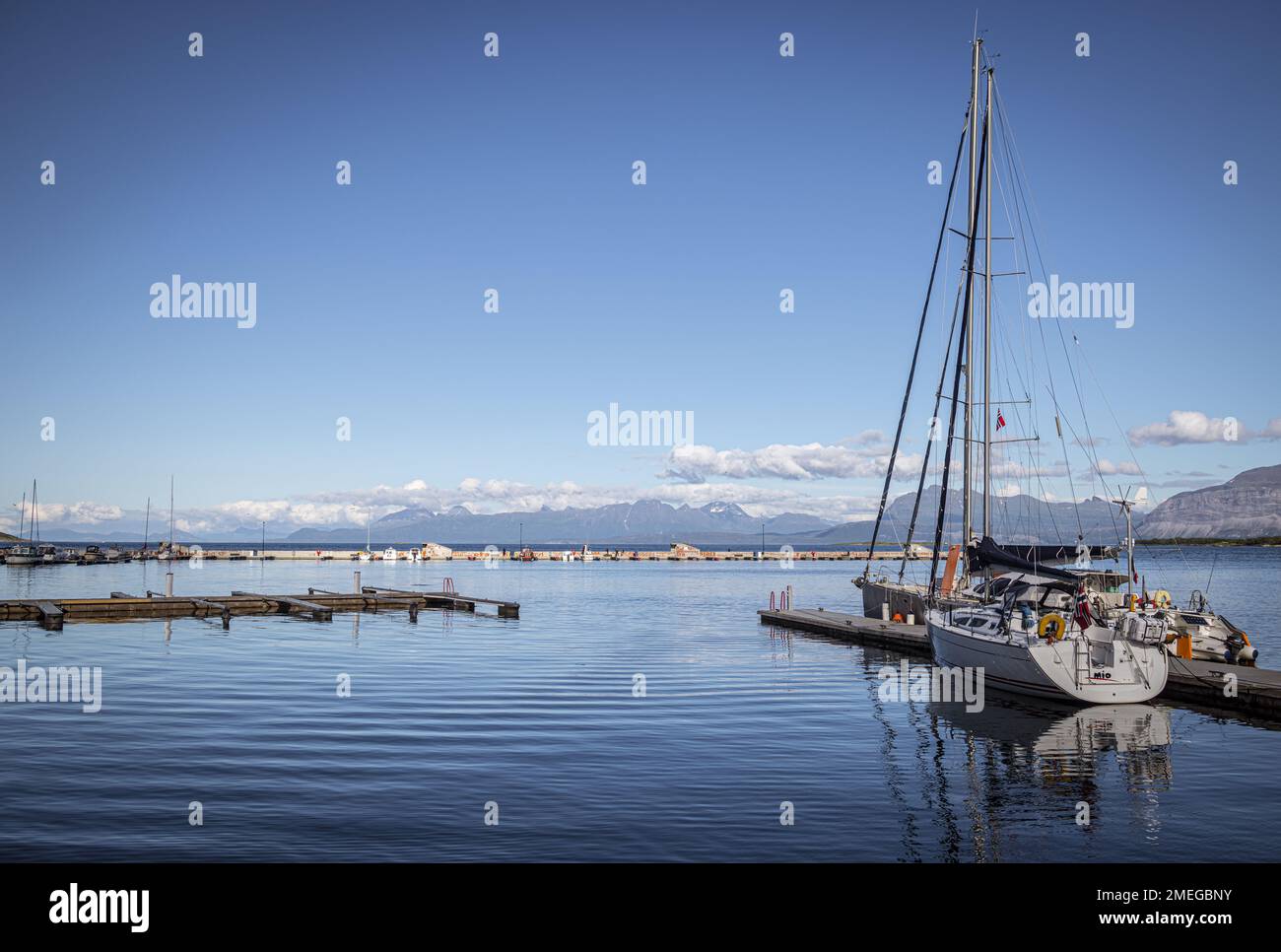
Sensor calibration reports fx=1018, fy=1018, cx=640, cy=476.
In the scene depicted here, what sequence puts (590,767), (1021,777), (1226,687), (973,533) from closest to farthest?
(590,767), (1021,777), (1226,687), (973,533)

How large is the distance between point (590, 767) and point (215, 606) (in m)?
46.6

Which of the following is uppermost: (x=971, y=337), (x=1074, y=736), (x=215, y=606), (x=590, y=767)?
(x=971, y=337)

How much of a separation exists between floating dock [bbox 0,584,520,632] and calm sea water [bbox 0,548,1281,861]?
546 inches

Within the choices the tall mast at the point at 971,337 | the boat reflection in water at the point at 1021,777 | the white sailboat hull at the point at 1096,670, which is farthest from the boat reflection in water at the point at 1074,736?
the tall mast at the point at 971,337

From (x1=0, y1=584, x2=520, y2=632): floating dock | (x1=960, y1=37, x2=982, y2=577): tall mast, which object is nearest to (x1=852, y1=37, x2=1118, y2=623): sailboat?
(x1=960, y1=37, x2=982, y2=577): tall mast

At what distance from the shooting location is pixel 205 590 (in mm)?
93062

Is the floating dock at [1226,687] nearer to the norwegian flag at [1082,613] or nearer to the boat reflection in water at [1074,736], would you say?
the boat reflection in water at [1074,736]

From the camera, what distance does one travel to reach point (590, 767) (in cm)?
2070

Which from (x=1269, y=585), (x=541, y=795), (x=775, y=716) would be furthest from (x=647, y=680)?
(x=1269, y=585)

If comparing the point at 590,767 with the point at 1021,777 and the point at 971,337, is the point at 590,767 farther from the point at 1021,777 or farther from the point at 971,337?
the point at 971,337

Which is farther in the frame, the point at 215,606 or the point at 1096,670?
the point at 215,606

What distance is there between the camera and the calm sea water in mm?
15438

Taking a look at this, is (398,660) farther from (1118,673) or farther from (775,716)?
(1118,673)

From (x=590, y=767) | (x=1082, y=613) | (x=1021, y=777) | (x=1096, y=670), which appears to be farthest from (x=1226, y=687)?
(x=590, y=767)
